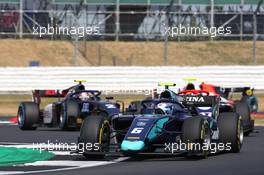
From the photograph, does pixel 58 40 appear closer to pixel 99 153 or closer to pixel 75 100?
pixel 75 100

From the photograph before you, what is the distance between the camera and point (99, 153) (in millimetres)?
17391

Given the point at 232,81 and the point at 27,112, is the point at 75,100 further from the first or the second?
the point at 232,81

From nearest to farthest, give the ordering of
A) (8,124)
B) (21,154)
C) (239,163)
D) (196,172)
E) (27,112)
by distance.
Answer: (196,172), (239,163), (21,154), (27,112), (8,124)

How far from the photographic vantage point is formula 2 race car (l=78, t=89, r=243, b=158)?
17.3 meters

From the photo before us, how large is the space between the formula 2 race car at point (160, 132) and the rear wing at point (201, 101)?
3105 millimetres

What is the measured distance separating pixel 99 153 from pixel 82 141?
1.16ft

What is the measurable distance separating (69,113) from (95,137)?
29.1 ft

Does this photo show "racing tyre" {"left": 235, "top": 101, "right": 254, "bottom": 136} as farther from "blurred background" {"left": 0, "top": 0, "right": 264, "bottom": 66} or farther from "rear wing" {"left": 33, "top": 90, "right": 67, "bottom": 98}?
"blurred background" {"left": 0, "top": 0, "right": 264, "bottom": 66}

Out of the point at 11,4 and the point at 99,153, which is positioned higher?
the point at 11,4

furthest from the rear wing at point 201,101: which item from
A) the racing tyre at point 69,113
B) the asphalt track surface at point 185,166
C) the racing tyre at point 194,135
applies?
the racing tyre at point 194,135

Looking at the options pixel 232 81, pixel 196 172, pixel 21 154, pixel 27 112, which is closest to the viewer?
pixel 196 172

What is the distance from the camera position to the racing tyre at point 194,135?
17.3 meters

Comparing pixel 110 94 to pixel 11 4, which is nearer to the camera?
pixel 110 94

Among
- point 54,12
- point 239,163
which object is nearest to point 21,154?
point 239,163
